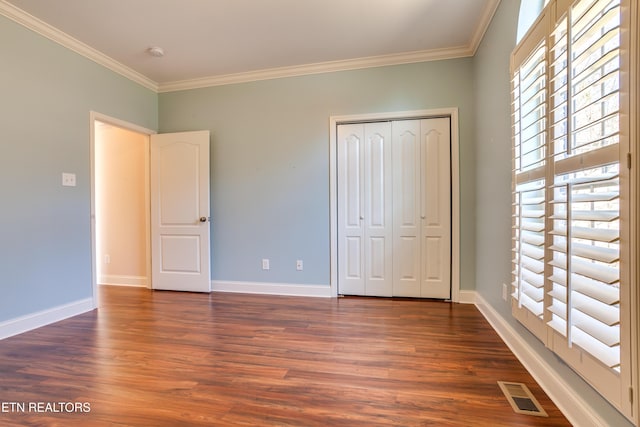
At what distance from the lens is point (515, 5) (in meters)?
2.07

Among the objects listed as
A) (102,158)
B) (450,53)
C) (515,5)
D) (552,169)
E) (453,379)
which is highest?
(450,53)

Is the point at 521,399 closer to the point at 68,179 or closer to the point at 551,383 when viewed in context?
the point at 551,383

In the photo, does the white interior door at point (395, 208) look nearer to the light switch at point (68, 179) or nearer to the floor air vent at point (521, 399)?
the floor air vent at point (521, 399)

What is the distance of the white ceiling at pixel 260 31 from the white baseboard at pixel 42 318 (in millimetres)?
2456

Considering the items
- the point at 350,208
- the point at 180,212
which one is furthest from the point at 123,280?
the point at 350,208

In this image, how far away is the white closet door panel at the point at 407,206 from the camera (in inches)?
132

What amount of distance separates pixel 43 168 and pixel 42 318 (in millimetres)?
1316

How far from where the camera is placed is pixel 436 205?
10.9ft

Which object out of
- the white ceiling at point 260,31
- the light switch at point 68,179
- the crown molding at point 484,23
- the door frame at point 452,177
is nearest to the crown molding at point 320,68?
the white ceiling at point 260,31

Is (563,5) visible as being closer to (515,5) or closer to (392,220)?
(515,5)

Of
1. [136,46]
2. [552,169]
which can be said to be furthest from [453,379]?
[136,46]

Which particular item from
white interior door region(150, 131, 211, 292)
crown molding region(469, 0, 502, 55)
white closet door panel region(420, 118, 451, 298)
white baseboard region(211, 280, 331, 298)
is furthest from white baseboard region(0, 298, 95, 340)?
crown molding region(469, 0, 502, 55)

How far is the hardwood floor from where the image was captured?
1.49 meters

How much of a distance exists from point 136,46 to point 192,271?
2.51 metres
